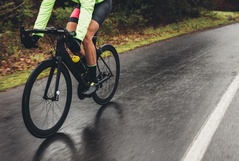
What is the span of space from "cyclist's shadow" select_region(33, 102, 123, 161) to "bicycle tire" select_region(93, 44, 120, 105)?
3.28ft

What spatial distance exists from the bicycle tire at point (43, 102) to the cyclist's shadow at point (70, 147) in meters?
0.16

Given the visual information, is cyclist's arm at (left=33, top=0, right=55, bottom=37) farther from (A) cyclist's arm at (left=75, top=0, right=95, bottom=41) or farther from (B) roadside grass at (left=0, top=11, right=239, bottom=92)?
(B) roadside grass at (left=0, top=11, right=239, bottom=92)

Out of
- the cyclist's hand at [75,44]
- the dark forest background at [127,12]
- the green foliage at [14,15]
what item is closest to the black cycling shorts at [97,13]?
the cyclist's hand at [75,44]

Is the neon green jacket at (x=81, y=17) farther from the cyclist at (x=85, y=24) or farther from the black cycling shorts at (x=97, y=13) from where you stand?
the black cycling shorts at (x=97, y=13)

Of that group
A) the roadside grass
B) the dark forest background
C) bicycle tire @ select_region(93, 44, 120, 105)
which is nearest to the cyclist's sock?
bicycle tire @ select_region(93, 44, 120, 105)

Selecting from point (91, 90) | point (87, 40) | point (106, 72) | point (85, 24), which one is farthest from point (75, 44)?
point (106, 72)

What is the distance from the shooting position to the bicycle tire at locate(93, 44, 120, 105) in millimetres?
4859

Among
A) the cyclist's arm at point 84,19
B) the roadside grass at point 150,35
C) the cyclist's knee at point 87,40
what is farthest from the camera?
Result: the roadside grass at point 150,35

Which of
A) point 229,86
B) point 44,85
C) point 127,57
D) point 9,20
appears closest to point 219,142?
point 44,85

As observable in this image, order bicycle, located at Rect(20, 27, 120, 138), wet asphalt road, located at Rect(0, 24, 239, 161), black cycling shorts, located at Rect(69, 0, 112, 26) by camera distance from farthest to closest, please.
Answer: black cycling shorts, located at Rect(69, 0, 112, 26) < bicycle, located at Rect(20, 27, 120, 138) < wet asphalt road, located at Rect(0, 24, 239, 161)

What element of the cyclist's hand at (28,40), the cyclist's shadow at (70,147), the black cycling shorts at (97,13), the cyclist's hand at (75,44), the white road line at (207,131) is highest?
the black cycling shorts at (97,13)

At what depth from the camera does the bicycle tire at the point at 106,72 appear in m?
4.86

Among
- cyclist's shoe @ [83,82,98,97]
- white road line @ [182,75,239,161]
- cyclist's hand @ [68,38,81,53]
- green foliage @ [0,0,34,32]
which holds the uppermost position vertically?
cyclist's hand @ [68,38,81,53]

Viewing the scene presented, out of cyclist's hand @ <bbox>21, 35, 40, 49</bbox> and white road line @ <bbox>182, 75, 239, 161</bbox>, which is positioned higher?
cyclist's hand @ <bbox>21, 35, 40, 49</bbox>
